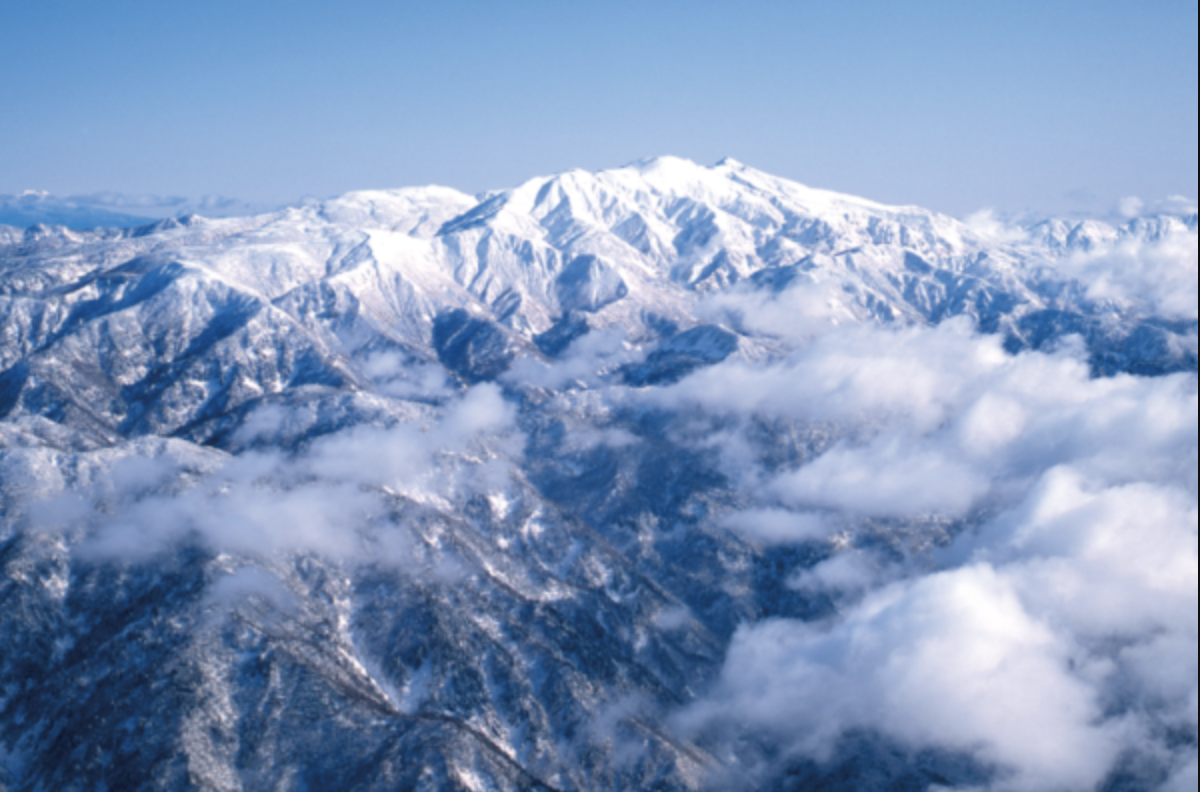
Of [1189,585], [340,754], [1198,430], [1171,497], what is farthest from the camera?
[340,754]

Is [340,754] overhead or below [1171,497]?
below

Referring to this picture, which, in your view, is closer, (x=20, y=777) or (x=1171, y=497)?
(x=1171, y=497)

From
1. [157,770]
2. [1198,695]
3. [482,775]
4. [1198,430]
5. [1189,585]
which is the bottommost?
[482,775]


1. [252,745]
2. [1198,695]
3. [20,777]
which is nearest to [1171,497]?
[1198,695]

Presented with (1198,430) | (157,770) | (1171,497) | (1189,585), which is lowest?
(157,770)

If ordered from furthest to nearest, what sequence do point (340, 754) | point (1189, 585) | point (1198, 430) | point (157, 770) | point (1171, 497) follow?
1. point (340, 754)
2. point (157, 770)
3. point (1171, 497)
4. point (1189, 585)
5. point (1198, 430)

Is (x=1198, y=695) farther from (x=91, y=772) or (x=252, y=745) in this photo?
(x=91, y=772)

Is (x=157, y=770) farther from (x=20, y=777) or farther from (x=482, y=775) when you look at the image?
(x=482, y=775)

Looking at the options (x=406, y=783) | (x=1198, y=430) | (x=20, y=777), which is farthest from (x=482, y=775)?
(x=1198, y=430)

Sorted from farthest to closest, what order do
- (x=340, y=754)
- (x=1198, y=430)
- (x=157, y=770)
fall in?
(x=340, y=754)
(x=157, y=770)
(x=1198, y=430)
